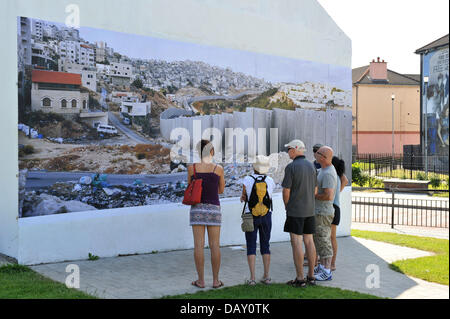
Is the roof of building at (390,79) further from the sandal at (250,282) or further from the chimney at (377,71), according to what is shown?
the sandal at (250,282)

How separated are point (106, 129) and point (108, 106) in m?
0.37

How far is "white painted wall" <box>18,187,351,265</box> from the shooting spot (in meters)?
7.50

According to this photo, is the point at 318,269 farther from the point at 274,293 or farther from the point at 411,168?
the point at 411,168

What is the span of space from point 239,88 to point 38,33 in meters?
4.08

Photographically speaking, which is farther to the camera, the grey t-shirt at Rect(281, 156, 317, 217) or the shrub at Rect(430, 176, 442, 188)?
the shrub at Rect(430, 176, 442, 188)

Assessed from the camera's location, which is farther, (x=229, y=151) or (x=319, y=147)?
(x=229, y=151)

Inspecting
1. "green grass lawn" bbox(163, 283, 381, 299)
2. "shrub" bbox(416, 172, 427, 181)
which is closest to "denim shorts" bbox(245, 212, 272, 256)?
"green grass lawn" bbox(163, 283, 381, 299)

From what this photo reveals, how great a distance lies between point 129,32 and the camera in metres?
8.52

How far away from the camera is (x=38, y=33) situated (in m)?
7.48

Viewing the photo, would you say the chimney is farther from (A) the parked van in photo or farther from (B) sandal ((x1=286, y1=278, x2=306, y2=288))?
(B) sandal ((x1=286, y1=278, x2=306, y2=288))

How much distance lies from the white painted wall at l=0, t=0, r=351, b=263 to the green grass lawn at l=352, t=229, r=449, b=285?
8.52ft
